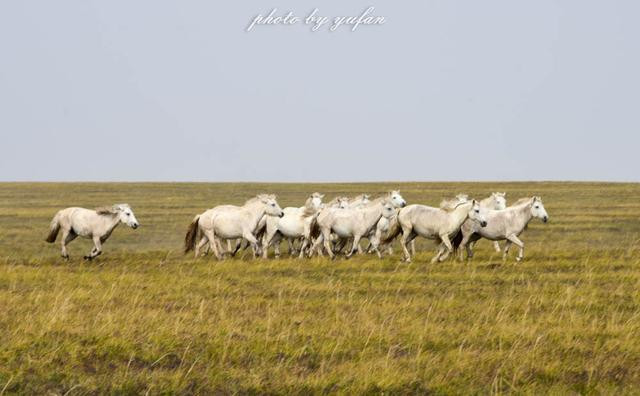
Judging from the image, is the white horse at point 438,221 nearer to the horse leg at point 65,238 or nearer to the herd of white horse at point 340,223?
the herd of white horse at point 340,223

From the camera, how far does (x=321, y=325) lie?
40.0 ft

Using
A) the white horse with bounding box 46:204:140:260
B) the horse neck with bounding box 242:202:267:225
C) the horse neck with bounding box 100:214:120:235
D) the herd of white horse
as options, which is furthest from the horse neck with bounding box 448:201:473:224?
the horse neck with bounding box 100:214:120:235

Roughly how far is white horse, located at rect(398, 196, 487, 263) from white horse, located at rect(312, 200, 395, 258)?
0.50 m

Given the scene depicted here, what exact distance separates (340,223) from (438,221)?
246 centimetres

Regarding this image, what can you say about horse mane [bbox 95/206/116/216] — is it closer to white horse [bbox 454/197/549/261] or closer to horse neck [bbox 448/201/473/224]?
horse neck [bbox 448/201/473/224]

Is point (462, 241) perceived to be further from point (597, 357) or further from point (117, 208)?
point (597, 357)

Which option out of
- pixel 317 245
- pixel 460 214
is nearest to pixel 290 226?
pixel 317 245

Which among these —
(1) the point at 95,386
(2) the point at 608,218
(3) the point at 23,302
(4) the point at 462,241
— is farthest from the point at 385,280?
(2) the point at 608,218

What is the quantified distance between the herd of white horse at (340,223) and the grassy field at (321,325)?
0.62 metres

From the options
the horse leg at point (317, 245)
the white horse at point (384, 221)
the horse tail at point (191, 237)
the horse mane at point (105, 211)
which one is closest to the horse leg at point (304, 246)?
the horse leg at point (317, 245)

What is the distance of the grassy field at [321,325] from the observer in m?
9.49

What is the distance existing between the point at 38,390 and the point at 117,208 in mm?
13215

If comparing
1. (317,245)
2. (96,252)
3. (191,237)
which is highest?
(191,237)

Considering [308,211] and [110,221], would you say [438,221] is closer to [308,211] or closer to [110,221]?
[308,211]
